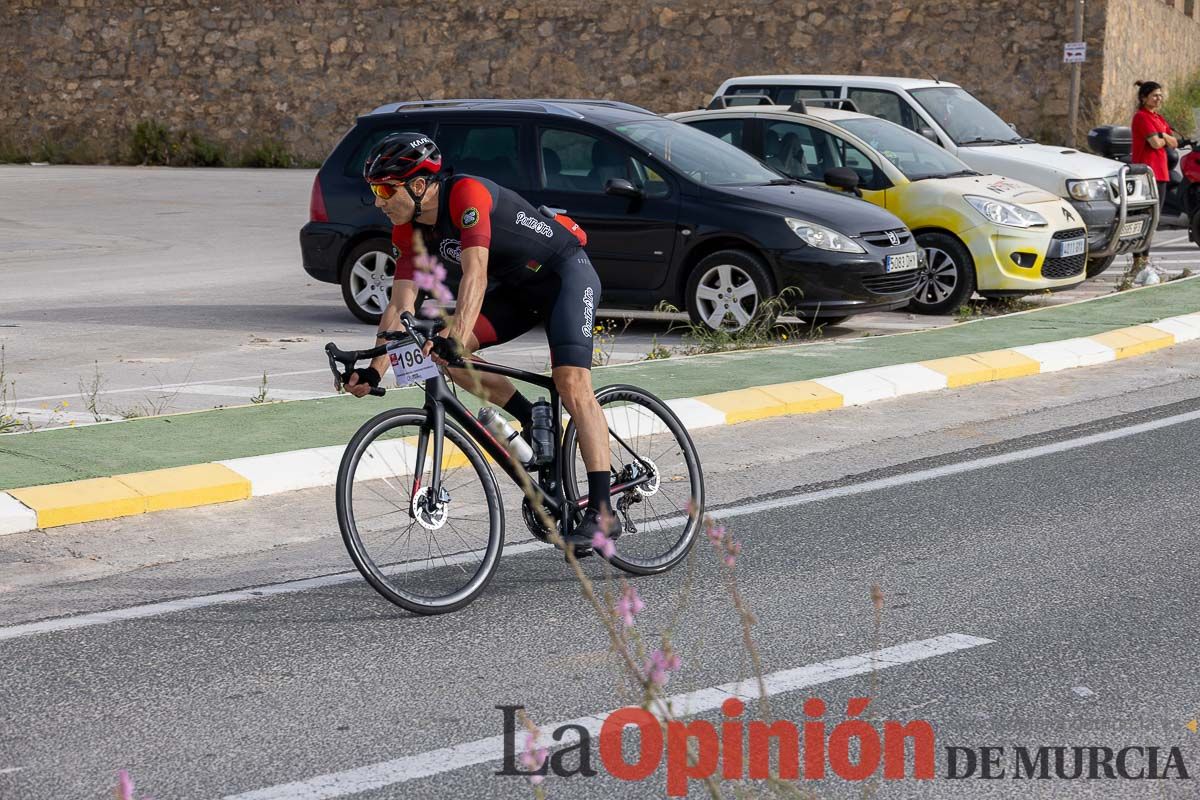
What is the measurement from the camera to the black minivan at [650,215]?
12.5 metres

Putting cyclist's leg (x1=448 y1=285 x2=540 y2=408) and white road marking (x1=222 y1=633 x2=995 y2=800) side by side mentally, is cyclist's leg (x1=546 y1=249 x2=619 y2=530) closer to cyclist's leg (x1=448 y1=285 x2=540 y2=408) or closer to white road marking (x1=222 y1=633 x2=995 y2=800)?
cyclist's leg (x1=448 y1=285 x2=540 y2=408)

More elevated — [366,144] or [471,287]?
[471,287]

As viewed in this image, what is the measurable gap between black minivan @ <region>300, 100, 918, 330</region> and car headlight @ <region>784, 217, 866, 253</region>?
0.01 m

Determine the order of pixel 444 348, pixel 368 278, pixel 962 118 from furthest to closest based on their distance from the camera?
pixel 962 118 < pixel 368 278 < pixel 444 348

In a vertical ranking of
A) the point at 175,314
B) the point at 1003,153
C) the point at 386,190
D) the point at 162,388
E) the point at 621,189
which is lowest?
the point at 175,314

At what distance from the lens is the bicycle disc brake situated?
5867 millimetres

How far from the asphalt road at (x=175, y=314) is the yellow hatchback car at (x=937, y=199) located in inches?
21.7

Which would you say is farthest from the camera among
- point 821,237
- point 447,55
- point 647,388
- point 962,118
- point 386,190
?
point 447,55

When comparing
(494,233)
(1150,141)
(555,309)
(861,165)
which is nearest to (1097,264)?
(1150,141)

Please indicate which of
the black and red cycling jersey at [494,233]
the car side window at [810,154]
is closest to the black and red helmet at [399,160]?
the black and red cycling jersey at [494,233]

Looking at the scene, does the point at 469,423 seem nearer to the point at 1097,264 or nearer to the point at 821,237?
the point at 821,237

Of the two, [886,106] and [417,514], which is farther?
[886,106]

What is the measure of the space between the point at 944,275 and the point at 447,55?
23582 millimetres

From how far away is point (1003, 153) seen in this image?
1641 centimetres
